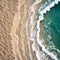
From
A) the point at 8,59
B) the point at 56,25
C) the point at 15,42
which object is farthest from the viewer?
the point at 56,25

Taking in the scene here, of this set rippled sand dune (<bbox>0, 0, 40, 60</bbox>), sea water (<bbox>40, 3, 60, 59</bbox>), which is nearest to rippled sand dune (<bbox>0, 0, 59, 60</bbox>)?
rippled sand dune (<bbox>0, 0, 40, 60</bbox>)

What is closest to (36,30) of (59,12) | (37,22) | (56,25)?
(37,22)

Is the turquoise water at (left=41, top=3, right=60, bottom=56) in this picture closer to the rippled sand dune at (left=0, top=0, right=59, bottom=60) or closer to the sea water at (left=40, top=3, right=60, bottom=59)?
the sea water at (left=40, top=3, right=60, bottom=59)

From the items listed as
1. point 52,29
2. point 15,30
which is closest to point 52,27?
point 52,29

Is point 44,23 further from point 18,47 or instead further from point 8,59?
point 8,59

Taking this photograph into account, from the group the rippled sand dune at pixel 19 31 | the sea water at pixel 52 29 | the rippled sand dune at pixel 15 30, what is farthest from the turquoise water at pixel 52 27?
the rippled sand dune at pixel 15 30

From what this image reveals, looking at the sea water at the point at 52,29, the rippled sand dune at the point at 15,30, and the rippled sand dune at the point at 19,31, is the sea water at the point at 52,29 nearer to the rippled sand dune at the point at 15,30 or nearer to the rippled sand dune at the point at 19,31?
the rippled sand dune at the point at 19,31

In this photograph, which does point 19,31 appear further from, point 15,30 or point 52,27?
point 52,27

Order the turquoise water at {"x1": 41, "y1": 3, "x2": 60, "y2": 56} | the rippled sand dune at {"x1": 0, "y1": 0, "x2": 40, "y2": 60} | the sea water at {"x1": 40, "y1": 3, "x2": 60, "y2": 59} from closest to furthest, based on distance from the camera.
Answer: the rippled sand dune at {"x1": 0, "y1": 0, "x2": 40, "y2": 60}, the sea water at {"x1": 40, "y1": 3, "x2": 60, "y2": 59}, the turquoise water at {"x1": 41, "y1": 3, "x2": 60, "y2": 56}
